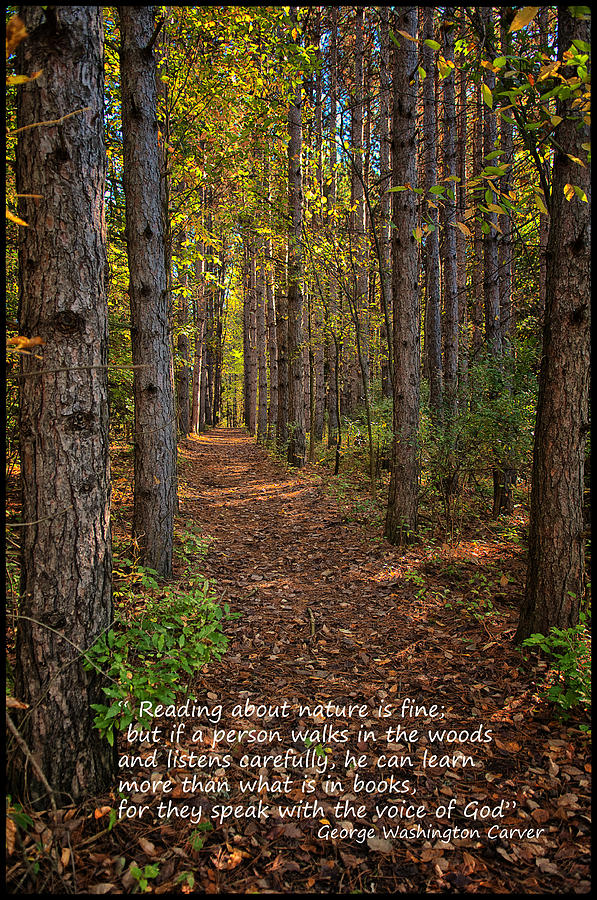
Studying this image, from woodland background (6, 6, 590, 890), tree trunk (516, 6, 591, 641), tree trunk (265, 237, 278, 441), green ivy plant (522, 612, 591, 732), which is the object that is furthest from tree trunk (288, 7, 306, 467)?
green ivy plant (522, 612, 591, 732)

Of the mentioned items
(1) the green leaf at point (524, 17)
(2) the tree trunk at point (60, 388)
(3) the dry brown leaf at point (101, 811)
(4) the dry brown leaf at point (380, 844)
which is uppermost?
(1) the green leaf at point (524, 17)

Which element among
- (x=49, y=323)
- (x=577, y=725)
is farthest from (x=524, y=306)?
(x=49, y=323)

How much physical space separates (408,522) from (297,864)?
4.62 metres

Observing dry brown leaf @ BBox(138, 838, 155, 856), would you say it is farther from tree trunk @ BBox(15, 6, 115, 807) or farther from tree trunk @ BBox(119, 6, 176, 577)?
tree trunk @ BBox(119, 6, 176, 577)

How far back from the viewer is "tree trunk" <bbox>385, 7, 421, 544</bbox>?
6.05 meters

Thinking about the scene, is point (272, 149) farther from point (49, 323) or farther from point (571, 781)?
point (571, 781)

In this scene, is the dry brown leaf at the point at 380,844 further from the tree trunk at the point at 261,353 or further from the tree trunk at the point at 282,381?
the tree trunk at the point at 261,353

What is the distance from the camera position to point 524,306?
1462 cm

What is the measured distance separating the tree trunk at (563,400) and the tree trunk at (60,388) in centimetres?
297

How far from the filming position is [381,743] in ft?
10.1

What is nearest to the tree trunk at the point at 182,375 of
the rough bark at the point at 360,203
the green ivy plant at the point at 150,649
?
the rough bark at the point at 360,203

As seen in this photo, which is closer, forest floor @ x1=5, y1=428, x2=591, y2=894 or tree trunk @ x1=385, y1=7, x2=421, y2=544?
forest floor @ x1=5, y1=428, x2=591, y2=894

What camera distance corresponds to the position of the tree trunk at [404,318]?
6051 millimetres

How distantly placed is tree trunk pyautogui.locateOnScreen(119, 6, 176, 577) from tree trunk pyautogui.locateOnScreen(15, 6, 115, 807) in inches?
97.6
